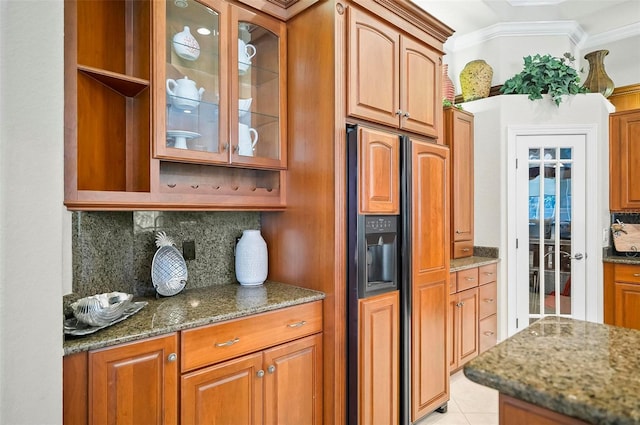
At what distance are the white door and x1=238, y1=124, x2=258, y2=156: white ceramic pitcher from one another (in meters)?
2.66

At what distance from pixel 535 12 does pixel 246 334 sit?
12.7 feet

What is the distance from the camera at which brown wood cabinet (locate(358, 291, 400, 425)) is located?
1.94 meters

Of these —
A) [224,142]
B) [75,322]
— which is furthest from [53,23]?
[75,322]

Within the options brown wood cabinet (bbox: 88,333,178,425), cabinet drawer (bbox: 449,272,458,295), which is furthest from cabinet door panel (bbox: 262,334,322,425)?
cabinet drawer (bbox: 449,272,458,295)

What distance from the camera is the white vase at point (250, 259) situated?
2135 mm

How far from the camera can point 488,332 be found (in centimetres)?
334

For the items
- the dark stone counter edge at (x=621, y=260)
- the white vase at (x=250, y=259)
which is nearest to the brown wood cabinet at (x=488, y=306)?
the dark stone counter edge at (x=621, y=260)

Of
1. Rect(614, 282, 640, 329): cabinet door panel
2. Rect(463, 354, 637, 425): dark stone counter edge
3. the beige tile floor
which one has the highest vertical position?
Rect(463, 354, 637, 425): dark stone counter edge

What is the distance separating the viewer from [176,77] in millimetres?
1788

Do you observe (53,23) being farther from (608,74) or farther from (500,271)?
(608,74)

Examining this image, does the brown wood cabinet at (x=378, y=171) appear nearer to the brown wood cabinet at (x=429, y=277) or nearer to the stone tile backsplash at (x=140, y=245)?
the brown wood cabinet at (x=429, y=277)

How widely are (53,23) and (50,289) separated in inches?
30.0

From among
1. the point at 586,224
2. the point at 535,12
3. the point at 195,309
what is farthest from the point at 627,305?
the point at 195,309

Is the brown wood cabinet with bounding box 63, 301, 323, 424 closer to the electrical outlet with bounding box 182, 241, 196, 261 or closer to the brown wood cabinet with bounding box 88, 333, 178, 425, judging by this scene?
the brown wood cabinet with bounding box 88, 333, 178, 425
